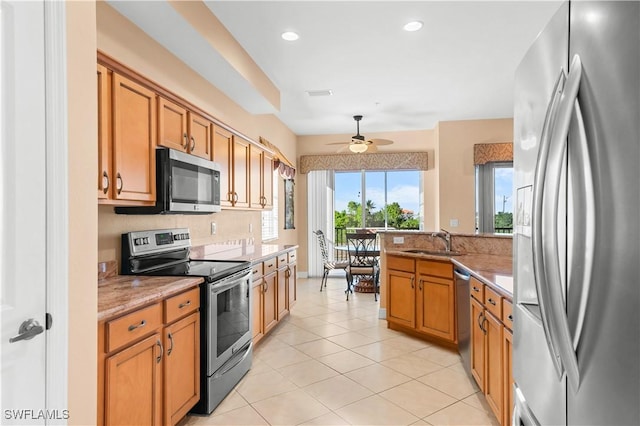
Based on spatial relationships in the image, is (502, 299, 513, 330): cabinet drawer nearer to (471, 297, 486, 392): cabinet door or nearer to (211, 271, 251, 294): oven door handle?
(471, 297, 486, 392): cabinet door

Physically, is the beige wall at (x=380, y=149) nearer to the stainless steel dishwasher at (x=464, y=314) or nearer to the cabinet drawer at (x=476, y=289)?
the stainless steel dishwasher at (x=464, y=314)

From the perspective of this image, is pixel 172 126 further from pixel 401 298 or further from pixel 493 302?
pixel 401 298

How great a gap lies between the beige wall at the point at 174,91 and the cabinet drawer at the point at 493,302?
2.29 metres

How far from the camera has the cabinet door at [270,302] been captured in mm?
3504

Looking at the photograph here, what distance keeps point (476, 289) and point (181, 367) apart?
1.95 meters

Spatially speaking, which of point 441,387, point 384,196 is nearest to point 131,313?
point 441,387

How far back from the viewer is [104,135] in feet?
6.07

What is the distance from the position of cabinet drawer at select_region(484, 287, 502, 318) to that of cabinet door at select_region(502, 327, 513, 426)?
0.13 metres

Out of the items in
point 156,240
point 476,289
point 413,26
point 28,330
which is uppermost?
point 413,26

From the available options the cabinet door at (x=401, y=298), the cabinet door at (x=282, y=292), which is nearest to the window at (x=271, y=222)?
the cabinet door at (x=282, y=292)

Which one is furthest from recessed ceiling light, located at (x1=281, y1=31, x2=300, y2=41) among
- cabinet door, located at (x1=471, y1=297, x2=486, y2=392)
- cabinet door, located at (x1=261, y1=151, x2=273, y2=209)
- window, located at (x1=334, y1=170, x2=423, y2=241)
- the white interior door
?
window, located at (x1=334, y1=170, x2=423, y2=241)

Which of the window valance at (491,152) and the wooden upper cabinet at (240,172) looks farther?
the window valance at (491,152)

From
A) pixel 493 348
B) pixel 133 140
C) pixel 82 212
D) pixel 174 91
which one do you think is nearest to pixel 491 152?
pixel 493 348

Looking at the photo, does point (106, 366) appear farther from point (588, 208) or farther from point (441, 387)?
point (441, 387)
